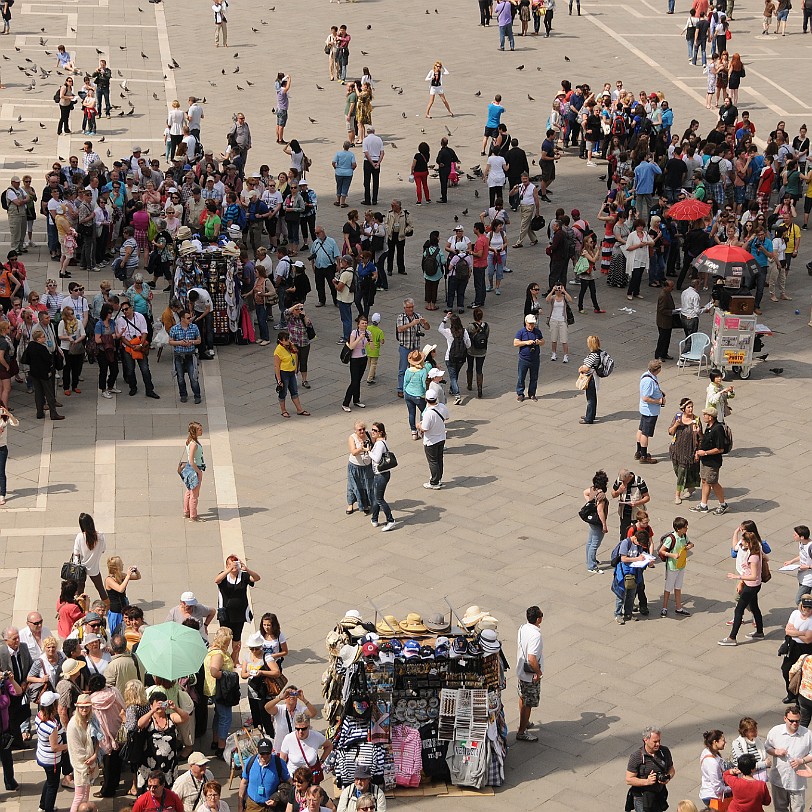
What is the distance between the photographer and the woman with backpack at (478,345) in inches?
976

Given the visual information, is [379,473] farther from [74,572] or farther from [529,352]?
[529,352]

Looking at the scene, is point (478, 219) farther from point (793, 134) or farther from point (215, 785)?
point (215, 785)

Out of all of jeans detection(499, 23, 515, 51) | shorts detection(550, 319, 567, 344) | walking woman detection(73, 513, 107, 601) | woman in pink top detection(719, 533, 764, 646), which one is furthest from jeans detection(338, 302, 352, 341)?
jeans detection(499, 23, 515, 51)

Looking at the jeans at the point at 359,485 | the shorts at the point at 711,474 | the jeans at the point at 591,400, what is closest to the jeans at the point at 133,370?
the jeans at the point at 359,485

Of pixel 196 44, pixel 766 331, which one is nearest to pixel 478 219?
pixel 766 331

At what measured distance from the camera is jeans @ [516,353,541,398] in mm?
25000

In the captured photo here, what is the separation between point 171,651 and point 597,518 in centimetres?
669

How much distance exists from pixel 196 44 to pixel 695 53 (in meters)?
15.7

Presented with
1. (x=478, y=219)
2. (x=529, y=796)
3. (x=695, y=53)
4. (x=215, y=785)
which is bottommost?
(x=529, y=796)

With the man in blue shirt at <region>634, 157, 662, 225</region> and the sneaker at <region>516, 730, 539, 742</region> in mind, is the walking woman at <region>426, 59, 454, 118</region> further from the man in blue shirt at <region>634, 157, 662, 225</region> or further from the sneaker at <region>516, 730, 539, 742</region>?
the sneaker at <region>516, 730, 539, 742</region>

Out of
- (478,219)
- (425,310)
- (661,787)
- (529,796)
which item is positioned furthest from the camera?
(478,219)

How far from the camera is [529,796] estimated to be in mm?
15352

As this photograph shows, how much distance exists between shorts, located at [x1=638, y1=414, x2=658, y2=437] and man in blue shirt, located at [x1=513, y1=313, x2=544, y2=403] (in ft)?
8.25

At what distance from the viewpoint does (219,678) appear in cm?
1558
